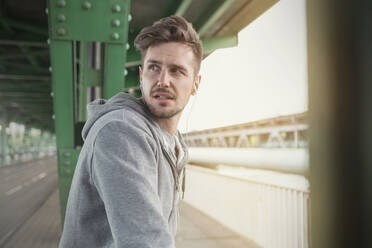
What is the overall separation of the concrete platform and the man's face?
416cm

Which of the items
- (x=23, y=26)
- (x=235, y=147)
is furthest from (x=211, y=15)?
(x=23, y=26)

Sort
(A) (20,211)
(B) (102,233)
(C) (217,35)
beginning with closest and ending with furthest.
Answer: (B) (102,233), (C) (217,35), (A) (20,211)

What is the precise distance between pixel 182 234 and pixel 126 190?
5.36m

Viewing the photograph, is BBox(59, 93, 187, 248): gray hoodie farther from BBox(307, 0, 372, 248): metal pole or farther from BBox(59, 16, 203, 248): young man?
BBox(307, 0, 372, 248): metal pole

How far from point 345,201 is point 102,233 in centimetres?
99

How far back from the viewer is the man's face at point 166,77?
1.64 metres

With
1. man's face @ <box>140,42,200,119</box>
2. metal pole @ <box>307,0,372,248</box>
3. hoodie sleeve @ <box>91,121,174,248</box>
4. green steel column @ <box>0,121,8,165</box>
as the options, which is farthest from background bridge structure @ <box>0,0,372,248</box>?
green steel column @ <box>0,121,8,165</box>

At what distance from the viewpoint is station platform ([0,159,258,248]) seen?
5.32 metres

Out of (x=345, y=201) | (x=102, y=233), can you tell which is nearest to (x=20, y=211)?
(x=102, y=233)

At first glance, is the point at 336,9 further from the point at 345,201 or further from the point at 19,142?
the point at 19,142

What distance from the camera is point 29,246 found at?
16.6ft

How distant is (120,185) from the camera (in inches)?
41.1

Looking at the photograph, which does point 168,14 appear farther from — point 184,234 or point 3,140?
point 3,140

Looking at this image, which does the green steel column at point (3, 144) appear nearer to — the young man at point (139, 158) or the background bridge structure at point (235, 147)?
the background bridge structure at point (235, 147)
